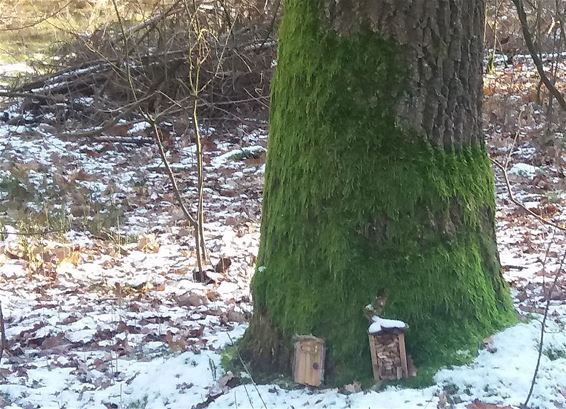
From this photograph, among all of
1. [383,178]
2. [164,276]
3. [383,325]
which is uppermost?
[383,178]

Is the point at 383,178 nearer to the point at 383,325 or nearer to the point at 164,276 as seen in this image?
the point at 383,325

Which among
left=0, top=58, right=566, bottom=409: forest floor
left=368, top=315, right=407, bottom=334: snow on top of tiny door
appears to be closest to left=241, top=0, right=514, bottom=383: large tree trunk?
left=368, top=315, right=407, bottom=334: snow on top of tiny door

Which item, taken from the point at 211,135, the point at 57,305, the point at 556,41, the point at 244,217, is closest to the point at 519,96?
the point at 556,41

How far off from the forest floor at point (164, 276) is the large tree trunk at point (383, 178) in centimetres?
27

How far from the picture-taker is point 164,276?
5.57m

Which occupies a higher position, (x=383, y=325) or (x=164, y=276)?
(x=383, y=325)

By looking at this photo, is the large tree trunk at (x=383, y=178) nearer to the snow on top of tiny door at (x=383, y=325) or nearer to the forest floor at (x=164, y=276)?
the snow on top of tiny door at (x=383, y=325)

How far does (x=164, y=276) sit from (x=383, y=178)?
2934 millimetres

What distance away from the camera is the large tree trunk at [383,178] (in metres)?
3.02

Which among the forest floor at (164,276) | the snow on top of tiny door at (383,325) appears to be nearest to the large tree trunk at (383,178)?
the snow on top of tiny door at (383,325)

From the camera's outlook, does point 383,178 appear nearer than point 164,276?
Yes

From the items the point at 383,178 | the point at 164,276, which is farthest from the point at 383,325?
the point at 164,276

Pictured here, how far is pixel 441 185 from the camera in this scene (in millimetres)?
3086

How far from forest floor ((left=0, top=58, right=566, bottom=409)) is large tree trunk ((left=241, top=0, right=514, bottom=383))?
10.7 inches
